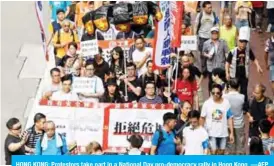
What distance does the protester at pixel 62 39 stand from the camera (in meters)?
19.6

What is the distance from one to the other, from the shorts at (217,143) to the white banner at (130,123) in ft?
2.51

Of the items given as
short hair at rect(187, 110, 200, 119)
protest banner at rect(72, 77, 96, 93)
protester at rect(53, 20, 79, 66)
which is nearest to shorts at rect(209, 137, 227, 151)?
short hair at rect(187, 110, 200, 119)

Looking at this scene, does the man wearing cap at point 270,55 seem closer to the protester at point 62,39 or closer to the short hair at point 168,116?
the short hair at point 168,116

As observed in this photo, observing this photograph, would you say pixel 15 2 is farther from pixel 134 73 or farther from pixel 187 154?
pixel 187 154

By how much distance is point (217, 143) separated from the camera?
17.1m

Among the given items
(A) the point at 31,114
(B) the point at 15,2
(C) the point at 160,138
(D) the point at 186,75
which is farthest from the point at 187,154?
(B) the point at 15,2

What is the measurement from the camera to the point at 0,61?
20.8 m

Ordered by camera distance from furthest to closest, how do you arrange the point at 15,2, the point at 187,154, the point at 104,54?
the point at 15,2 → the point at 104,54 → the point at 187,154

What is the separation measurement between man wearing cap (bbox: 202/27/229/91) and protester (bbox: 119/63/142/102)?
151cm

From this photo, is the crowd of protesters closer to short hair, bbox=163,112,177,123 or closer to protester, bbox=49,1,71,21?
short hair, bbox=163,112,177,123

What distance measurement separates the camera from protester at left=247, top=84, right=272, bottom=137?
55.2ft

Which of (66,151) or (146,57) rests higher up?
(146,57)

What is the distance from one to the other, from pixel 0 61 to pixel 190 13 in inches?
135

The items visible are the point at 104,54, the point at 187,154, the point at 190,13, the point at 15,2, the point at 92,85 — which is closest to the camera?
the point at 187,154
